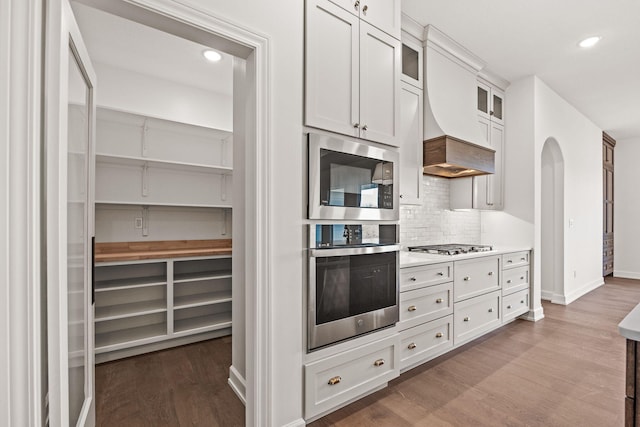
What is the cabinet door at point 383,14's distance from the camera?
2.06 meters

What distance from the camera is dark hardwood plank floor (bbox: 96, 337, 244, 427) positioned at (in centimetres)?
193

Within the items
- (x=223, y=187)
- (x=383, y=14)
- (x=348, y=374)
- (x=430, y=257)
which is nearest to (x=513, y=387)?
(x=430, y=257)

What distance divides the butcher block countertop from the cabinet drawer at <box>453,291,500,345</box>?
7.80 ft

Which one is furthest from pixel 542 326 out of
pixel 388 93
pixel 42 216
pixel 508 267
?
pixel 42 216

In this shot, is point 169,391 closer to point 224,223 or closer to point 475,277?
point 224,223

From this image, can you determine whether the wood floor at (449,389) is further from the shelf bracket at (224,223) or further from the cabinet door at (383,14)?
the cabinet door at (383,14)

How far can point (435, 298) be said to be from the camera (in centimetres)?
261

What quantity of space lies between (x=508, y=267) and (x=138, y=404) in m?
3.67

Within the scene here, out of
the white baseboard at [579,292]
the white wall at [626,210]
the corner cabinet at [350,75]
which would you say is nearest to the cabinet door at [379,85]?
the corner cabinet at [350,75]

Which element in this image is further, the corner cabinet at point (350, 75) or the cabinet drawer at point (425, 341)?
the cabinet drawer at point (425, 341)

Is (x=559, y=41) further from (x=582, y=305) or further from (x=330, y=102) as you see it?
(x=582, y=305)

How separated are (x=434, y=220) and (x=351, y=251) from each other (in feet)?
6.83

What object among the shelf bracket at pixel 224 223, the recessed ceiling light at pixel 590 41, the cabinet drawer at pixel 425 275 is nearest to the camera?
the cabinet drawer at pixel 425 275

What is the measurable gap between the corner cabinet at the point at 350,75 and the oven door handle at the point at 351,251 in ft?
2.39
